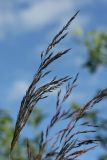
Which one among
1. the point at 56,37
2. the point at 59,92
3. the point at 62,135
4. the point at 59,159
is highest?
the point at 56,37

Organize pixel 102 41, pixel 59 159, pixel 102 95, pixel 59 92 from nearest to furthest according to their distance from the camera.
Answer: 1. pixel 59 159
2. pixel 102 95
3. pixel 59 92
4. pixel 102 41

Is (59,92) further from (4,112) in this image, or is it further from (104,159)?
(104,159)

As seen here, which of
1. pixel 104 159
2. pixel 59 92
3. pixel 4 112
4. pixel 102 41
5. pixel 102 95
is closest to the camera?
pixel 102 95

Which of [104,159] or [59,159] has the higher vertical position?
[104,159]

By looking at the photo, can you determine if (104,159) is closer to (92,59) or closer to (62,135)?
(92,59)

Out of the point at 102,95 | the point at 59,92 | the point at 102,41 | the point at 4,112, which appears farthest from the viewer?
the point at 102,41

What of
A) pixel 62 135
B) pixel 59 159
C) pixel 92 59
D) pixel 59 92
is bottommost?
pixel 59 159

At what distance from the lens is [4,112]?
49.5 feet

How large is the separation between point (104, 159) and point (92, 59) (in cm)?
664

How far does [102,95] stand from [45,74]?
0.28 meters

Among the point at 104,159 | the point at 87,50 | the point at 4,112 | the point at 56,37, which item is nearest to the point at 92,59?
the point at 87,50

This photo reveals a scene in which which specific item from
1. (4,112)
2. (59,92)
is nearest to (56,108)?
(59,92)

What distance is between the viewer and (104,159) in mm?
20562

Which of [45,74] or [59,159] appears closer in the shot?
[59,159]
